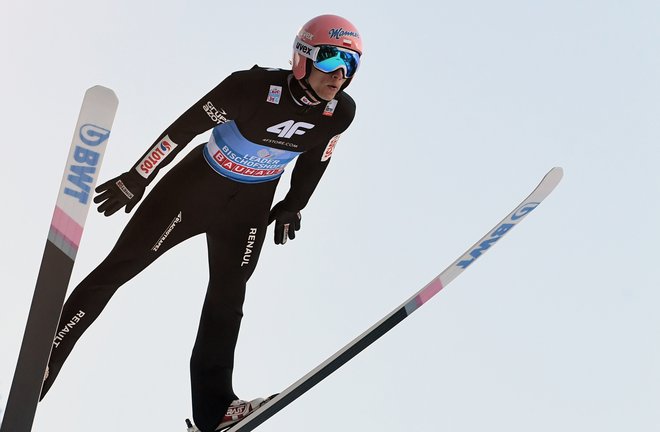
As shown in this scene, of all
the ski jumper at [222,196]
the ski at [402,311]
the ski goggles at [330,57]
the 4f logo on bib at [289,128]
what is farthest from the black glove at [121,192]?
the ski at [402,311]

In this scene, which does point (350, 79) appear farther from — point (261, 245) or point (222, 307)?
point (222, 307)

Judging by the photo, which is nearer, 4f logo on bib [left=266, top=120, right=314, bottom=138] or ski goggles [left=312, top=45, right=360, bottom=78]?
ski goggles [left=312, top=45, right=360, bottom=78]

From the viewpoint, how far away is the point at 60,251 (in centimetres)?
341

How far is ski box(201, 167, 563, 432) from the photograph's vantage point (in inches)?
168

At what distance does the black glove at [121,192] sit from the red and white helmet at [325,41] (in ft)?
2.56

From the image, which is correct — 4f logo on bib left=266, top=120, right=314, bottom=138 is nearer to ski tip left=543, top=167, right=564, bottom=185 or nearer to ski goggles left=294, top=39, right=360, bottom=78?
ski goggles left=294, top=39, right=360, bottom=78

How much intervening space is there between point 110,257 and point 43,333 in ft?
2.49

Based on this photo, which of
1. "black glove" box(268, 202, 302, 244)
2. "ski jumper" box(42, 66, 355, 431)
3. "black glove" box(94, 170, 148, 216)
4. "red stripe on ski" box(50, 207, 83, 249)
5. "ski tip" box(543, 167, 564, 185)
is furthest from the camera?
"ski tip" box(543, 167, 564, 185)

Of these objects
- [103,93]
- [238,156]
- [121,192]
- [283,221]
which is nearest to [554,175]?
[283,221]

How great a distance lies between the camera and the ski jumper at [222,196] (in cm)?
414

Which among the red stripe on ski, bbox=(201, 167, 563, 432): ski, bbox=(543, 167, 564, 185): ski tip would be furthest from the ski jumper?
bbox=(543, 167, 564, 185): ski tip

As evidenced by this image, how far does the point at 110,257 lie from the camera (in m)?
4.20

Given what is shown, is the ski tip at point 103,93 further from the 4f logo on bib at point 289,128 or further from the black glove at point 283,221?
the black glove at point 283,221

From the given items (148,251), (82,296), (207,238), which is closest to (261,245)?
(207,238)
